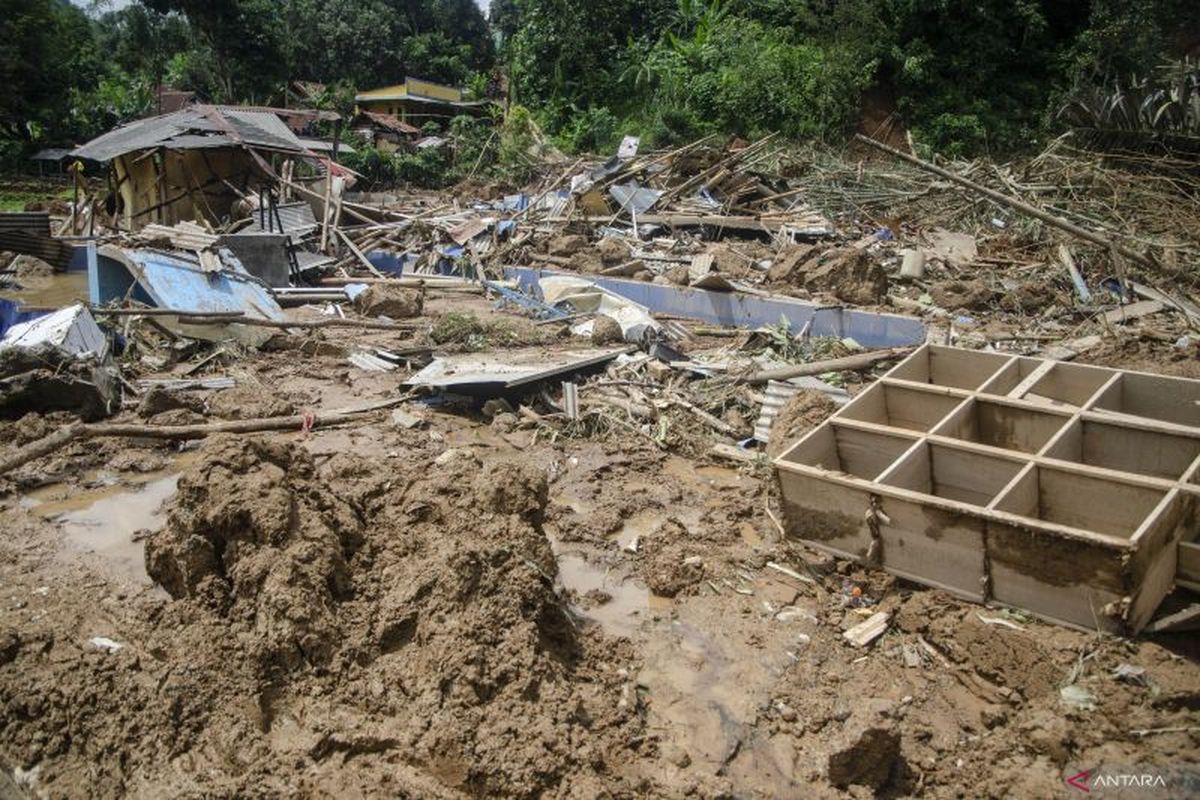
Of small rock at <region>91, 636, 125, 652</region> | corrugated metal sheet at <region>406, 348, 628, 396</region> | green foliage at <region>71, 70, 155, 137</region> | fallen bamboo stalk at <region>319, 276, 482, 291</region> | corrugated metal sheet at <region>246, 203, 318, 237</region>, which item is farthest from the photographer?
green foliage at <region>71, 70, 155, 137</region>

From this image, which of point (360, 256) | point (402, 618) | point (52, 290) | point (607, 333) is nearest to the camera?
point (402, 618)

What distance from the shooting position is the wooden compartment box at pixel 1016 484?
12.7ft

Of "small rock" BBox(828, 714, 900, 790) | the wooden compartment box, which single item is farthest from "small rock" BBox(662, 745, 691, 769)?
the wooden compartment box

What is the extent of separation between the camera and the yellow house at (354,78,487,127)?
117ft

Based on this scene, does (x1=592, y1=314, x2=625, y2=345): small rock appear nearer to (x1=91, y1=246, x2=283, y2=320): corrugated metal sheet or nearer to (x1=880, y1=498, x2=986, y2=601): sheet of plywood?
(x1=91, y1=246, x2=283, y2=320): corrugated metal sheet

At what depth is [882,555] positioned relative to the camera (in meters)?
4.56

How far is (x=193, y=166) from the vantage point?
15.3 metres

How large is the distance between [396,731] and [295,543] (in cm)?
114

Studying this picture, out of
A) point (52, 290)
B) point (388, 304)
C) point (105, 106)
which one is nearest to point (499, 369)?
point (388, 304)

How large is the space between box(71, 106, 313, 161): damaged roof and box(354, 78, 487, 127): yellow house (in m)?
20.9

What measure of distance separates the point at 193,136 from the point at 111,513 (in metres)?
10.1

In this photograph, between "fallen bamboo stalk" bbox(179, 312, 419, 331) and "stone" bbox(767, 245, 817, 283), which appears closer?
"fallen bamboo stalk" bbox(179, 312, 419, 331)

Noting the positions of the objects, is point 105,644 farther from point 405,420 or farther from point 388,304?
point 388,304

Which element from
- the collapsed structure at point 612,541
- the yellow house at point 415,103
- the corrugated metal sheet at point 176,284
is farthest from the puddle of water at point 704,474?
the yellow house at point 415,103
